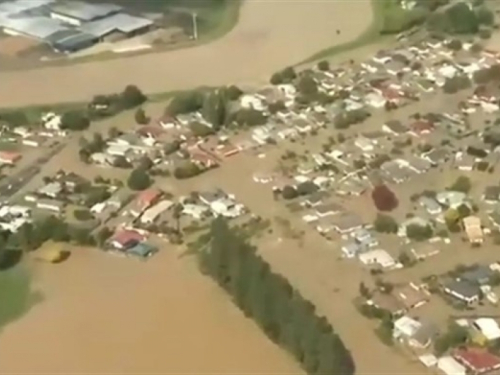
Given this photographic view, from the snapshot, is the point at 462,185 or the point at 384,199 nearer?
the point at 384,199

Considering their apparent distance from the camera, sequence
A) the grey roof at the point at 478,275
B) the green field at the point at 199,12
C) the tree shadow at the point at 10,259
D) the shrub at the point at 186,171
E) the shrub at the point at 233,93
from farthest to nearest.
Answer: the green field at the point at 199,12, the shrub at the point at 233,93, the shrub at the point at 186,171, the tree shadow at the point at 10,259, the grey roof at the point at 478,275

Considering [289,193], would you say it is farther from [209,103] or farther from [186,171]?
[209,103]

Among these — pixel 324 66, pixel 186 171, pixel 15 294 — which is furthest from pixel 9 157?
pixel 324 66

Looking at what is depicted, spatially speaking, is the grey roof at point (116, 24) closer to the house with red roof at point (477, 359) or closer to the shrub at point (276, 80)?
the shrub at point (276, 80)

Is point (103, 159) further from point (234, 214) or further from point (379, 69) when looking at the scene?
point (379, 69)

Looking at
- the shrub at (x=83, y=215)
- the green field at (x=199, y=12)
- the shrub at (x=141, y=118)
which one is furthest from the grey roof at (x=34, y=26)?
the shrub at (x=83, y=215)
